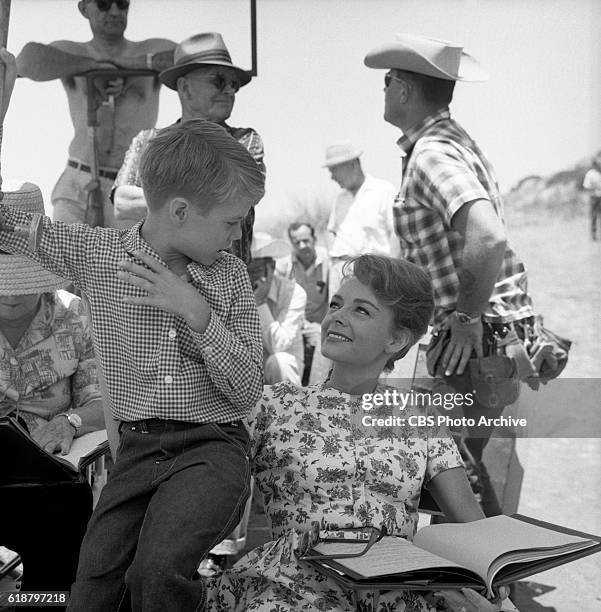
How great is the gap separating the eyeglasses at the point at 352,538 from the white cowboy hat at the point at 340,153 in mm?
3798

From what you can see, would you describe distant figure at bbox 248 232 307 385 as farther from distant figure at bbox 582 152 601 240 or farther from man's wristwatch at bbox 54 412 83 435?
distant figure at bbox 582 152 601 240

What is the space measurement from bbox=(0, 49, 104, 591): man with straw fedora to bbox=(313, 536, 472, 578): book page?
0.74 m

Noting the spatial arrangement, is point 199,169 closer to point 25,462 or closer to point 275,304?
point 25,462

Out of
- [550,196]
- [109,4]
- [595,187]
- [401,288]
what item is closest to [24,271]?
[401,288]

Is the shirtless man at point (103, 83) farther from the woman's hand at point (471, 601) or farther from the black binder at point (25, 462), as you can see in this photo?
the woman's hand at point (471, 601)

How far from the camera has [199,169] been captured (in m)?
1.90

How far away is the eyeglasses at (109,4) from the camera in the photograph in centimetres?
419

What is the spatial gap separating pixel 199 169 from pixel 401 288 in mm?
586

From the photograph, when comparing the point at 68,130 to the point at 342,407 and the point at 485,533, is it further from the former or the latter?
the point at 485,533

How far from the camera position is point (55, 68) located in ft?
13.8

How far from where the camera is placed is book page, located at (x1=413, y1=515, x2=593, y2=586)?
1.78 metres

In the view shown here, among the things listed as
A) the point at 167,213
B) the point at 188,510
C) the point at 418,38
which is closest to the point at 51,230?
the point at 167,213

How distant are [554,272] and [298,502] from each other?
7.07 meters

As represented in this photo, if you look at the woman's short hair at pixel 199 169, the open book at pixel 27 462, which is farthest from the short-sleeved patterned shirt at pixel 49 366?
the woman's short hair at pixel 199 169
